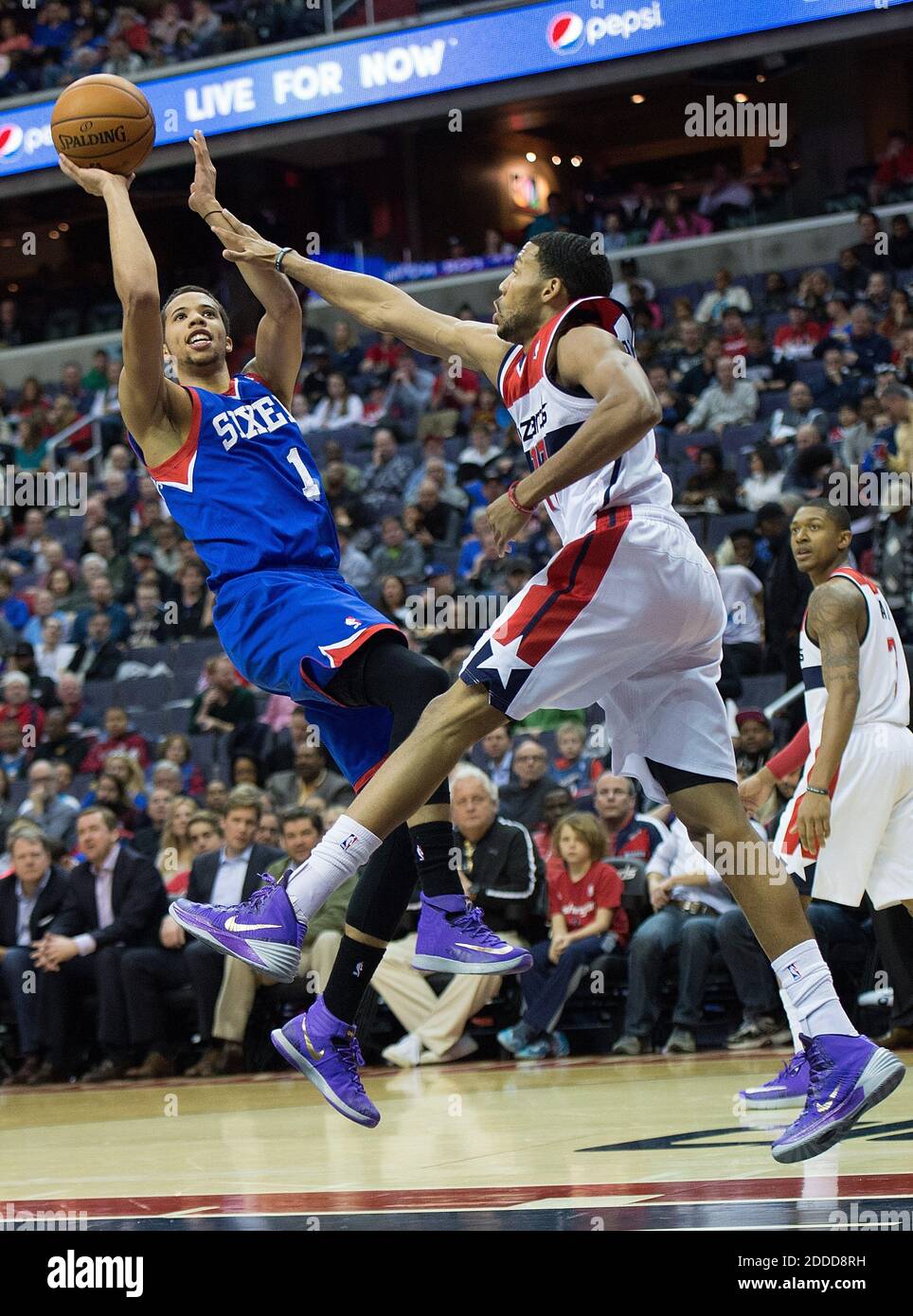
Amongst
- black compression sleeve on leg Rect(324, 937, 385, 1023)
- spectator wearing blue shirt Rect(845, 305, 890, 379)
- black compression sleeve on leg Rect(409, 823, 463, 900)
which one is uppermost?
spectator wearing blue shirt Rect(845, 305, 890, 379)

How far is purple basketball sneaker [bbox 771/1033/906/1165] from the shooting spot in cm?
392

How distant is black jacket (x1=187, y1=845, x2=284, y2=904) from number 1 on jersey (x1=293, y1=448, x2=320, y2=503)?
439cm

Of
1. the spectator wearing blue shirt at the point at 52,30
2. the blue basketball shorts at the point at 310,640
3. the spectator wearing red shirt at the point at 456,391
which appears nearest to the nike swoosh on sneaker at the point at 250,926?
the blue basketball shorts at the point at 310,640

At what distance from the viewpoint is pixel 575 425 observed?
159 inches

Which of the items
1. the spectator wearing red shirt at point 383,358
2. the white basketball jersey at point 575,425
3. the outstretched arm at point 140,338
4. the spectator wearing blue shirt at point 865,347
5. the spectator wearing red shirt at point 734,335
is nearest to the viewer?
the white basketball jersey at point 575,425

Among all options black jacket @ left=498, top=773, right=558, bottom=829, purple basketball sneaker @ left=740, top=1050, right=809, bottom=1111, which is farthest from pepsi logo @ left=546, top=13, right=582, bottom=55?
purple basketball sneaker @ left=740, top=1050, right=809, bottom=1111

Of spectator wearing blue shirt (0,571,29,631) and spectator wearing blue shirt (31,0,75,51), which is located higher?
spectator wearing blue shirt (31,0,75,51)

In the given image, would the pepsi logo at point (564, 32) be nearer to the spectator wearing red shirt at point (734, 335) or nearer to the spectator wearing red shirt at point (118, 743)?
the spectator wearing red shirt at point (734, 335)

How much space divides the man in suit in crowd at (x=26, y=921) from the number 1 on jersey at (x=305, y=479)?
17.8 ft

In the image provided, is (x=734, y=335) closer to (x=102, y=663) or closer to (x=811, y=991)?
(x=102, y=663)

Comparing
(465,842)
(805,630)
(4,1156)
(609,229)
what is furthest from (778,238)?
(4,1156)

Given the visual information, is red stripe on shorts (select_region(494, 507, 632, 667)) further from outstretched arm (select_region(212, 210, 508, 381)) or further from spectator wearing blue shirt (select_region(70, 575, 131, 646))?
spectator wearing blue shirt (select_region(70, 575, 131, 646))

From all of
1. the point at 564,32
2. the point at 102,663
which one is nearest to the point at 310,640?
the point at 102,663

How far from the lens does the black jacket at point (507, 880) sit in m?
8.52
